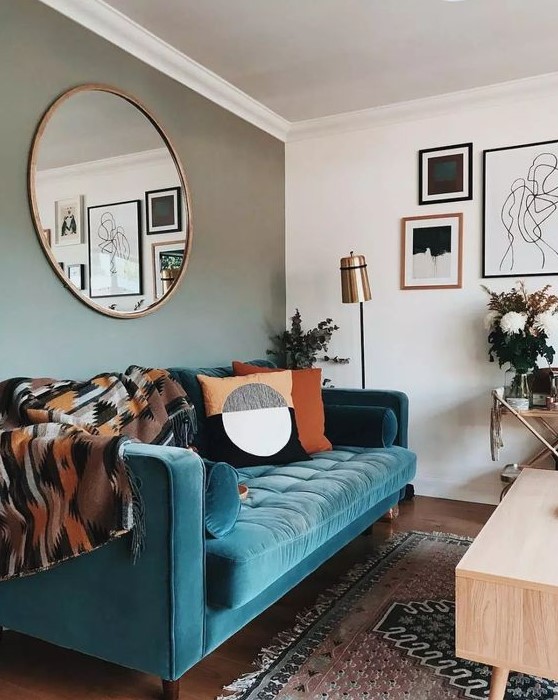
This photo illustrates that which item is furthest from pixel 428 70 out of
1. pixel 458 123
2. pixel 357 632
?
pixel 357 632

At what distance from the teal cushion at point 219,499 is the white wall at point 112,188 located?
1.28 m

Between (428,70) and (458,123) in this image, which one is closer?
(428,70)

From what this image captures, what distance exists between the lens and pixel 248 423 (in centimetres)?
284

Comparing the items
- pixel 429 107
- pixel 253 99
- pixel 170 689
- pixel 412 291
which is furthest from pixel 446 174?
pixel 170 689

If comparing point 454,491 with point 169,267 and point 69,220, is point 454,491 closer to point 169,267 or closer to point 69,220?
point 169,267

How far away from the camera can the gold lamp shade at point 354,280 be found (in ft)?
12.4

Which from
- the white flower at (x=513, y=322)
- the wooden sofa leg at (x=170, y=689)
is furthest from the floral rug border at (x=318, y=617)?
the white flower at (x=513, y=322)

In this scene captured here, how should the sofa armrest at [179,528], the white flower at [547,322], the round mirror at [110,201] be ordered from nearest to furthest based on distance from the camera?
the sofa armrest at [179,528]
the round mirror at [110,201]
the white flower at [547,322]

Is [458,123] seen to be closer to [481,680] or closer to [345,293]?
[345,293]

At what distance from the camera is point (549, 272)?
11.8ft

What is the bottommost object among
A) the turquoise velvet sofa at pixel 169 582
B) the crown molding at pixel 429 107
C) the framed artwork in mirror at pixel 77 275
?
the turquoise velvet sofa at pixel 169 582

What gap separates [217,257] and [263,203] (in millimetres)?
695

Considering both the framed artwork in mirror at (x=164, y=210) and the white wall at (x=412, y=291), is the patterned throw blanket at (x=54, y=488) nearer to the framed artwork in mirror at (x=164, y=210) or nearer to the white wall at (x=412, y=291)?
the framed artwork in mirror at (x=164, y=210)

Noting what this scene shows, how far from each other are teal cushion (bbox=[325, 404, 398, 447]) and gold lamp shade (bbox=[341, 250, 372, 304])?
758 millimetres
